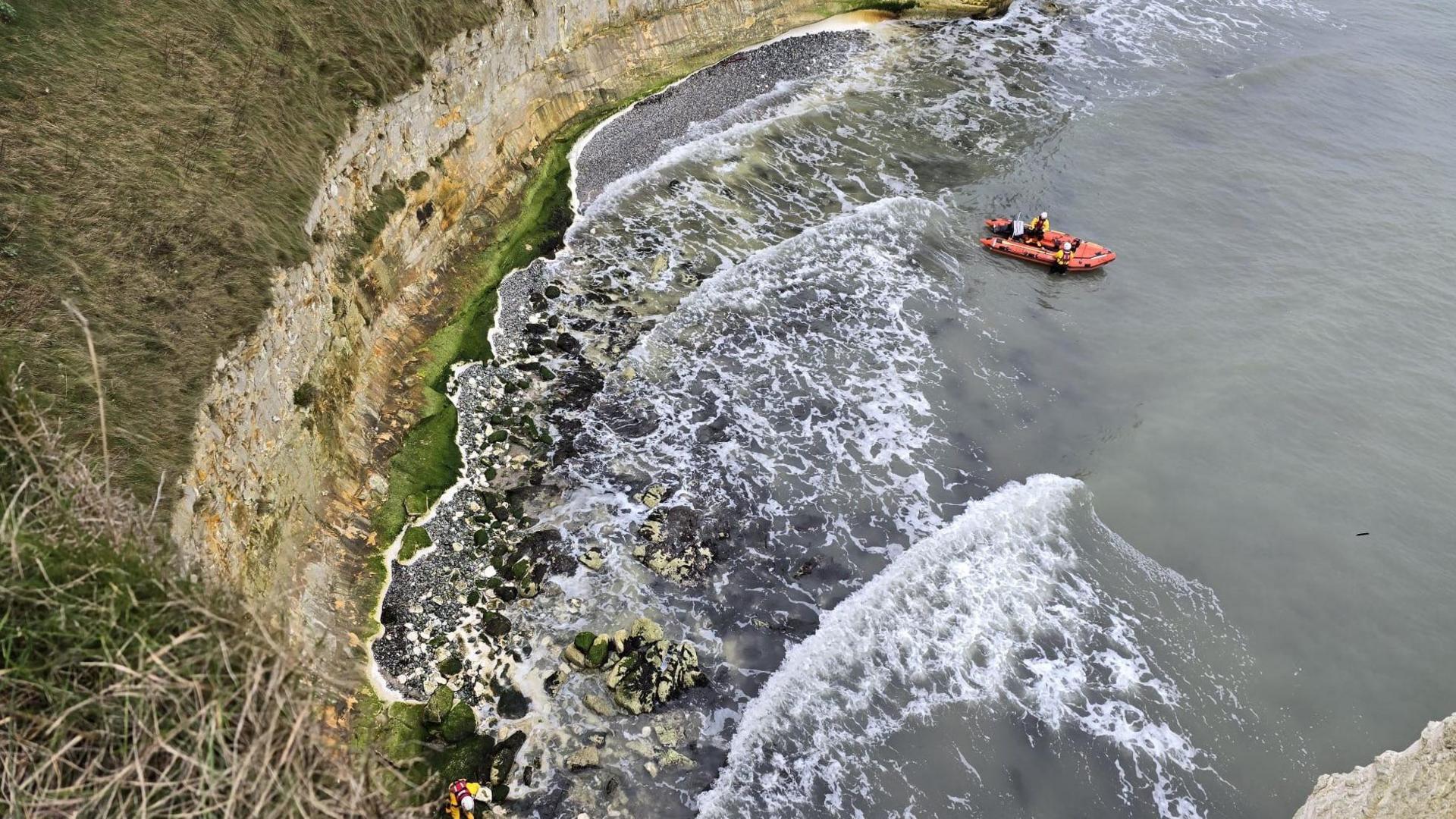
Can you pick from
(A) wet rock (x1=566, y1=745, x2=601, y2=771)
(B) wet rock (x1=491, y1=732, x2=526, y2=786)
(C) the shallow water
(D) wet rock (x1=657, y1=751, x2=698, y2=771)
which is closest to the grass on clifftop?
(B) wet rock (x1=491, y1=732, x2=526, y2=786)

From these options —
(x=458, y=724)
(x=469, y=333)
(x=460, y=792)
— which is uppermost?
(x=469, y=333)

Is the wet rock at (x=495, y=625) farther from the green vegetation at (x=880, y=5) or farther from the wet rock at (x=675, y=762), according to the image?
the green vegetation at (x=880, y=5)

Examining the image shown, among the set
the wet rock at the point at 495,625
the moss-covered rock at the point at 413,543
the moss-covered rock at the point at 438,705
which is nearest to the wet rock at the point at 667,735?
the wet rock at the point at 495,625

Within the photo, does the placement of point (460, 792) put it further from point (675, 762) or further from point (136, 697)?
point (136, 697)

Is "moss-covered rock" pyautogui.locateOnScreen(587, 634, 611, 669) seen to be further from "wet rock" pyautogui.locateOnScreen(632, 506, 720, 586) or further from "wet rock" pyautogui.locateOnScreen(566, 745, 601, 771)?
"wet rock" pyautogui.locateOnScreen(632, 506, 720, 586)

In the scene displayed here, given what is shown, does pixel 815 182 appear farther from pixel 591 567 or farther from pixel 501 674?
pixel 501 674

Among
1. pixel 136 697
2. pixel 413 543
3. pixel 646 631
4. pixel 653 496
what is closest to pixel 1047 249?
pixel 653 496
